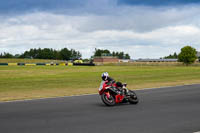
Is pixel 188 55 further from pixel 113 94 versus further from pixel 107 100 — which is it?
pixel 107 100

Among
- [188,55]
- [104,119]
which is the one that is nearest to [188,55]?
[188,55]

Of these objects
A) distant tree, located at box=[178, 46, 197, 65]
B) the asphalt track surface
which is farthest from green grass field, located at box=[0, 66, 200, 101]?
distant tree, located at box=[178, 46, 197, 65]

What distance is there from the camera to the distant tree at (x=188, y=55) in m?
107

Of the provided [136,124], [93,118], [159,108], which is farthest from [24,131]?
[159,108]

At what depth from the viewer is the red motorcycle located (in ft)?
35.8

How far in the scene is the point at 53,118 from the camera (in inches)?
344

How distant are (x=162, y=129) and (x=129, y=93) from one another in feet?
14.5

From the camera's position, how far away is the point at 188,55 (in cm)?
10706

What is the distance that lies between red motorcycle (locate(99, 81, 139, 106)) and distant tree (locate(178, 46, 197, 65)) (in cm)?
10096

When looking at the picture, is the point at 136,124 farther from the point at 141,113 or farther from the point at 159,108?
the point at 159,108

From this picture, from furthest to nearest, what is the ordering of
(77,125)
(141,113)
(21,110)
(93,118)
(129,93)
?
(129,93) < (21,110) < (141,113) < (93,118) < (77,125)

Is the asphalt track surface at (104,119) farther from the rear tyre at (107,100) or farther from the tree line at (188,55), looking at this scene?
the tree line at (188,55)

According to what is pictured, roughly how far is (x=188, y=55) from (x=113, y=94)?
101664 mm

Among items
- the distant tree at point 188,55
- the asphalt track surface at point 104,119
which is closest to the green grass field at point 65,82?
the asphalt track surface at point 104,119
